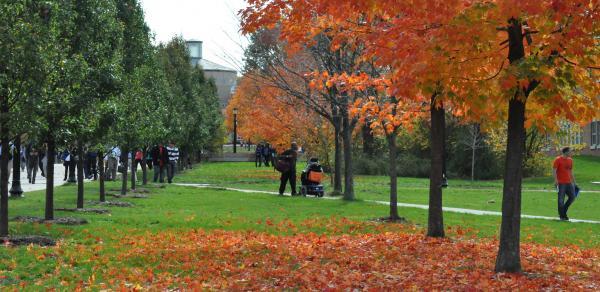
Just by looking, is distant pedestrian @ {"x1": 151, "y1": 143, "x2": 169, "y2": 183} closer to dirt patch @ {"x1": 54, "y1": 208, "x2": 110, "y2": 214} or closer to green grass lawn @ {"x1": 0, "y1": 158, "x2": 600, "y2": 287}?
green grass lawn @ {"x1": 0, "y1": 158, "x2": 600, "y2": 287}

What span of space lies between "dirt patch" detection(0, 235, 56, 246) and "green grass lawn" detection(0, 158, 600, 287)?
0.24m

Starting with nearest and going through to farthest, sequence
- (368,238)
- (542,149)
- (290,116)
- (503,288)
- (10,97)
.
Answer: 1. (503,288)
2. (10,97)
3. (368,238)
4. (290,116)
5. (542,149)

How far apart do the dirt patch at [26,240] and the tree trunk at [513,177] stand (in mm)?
6231

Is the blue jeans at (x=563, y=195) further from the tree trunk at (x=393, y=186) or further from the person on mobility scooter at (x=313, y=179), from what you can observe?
the person on mobility scooter at (x=313, y=179)

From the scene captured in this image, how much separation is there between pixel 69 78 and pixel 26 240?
2.71 m

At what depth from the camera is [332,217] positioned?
16516 millimetres

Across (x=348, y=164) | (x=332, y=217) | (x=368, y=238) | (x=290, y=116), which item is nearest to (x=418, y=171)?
(x=290, y=116)

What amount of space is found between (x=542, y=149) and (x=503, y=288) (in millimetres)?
37715

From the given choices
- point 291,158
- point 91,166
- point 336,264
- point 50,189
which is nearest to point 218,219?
point 50,189

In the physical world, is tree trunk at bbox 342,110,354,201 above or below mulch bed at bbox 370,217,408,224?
above

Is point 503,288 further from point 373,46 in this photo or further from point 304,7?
point 304,7

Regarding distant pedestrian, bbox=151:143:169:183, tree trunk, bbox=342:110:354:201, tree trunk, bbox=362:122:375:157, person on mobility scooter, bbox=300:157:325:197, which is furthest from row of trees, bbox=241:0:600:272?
tree trunk, bbox=362:122:375:157

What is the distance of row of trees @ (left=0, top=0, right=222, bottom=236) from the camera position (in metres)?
11.3

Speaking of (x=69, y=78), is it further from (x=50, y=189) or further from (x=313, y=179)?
(x=313, y=179)
